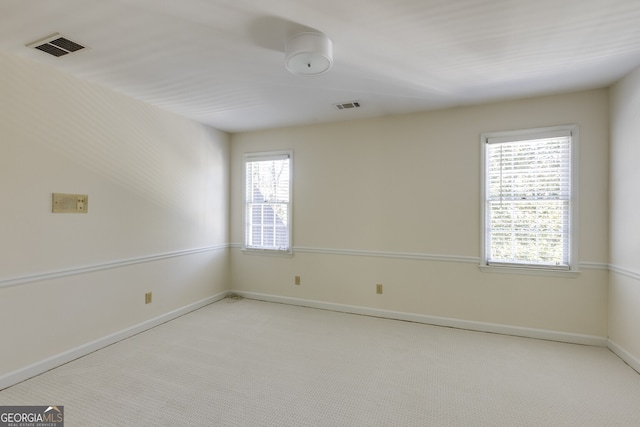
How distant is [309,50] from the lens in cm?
204

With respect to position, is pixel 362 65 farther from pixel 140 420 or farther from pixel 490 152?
pixel 140 420

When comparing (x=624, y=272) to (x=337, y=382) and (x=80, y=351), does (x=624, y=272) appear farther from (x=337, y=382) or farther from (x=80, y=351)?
(x=80, y=351)

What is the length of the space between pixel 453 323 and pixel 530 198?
1602 mm

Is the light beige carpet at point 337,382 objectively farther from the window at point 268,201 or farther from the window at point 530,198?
the window at point 268,201

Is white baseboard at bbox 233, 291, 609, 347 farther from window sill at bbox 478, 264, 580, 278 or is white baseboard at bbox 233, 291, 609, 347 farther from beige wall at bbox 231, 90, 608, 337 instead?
window sill at bbox 478, 264, 580, 278

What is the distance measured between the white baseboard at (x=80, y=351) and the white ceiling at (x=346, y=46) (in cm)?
243

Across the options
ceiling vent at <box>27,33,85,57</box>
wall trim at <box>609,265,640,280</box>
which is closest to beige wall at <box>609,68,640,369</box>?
wall trim at <box>609,265,640,280</box>

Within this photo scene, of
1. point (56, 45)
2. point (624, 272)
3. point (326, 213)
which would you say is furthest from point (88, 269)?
point (624, 272)

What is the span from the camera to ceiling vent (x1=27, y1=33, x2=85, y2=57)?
212 cm

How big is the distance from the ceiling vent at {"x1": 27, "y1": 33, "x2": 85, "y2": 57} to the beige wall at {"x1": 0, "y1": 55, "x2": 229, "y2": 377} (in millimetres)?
333

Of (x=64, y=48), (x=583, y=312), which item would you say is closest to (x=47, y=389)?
(x=64, y=48)

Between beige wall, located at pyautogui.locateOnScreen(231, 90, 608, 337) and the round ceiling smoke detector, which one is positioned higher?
the round ceiling smoke detector

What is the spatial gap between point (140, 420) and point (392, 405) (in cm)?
164

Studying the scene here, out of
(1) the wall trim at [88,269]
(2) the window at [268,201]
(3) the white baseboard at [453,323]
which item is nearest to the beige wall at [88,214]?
(1) the wall trim at [88,269]
